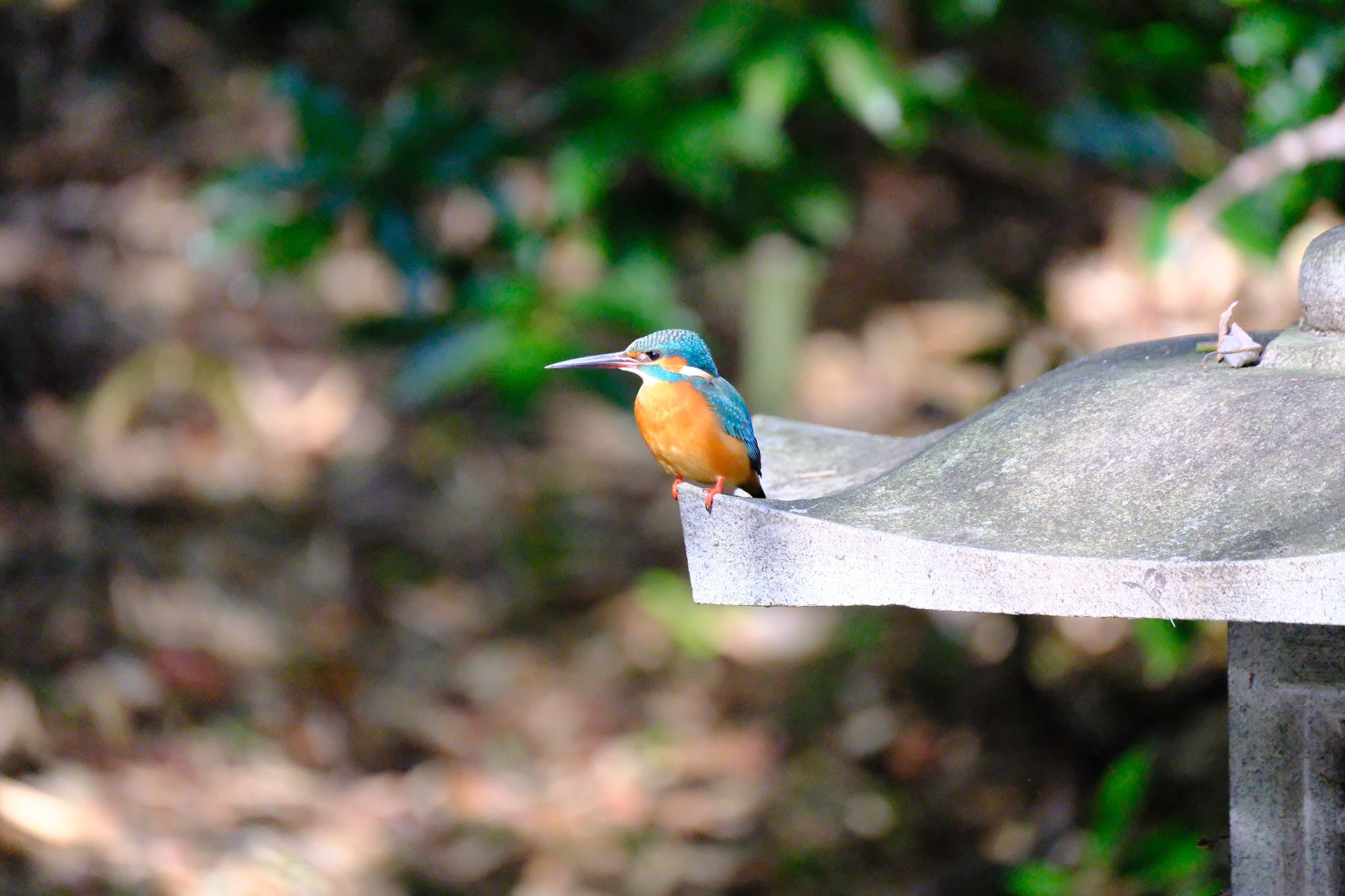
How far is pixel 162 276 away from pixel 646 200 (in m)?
3.32

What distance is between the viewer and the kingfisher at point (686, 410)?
111 centimetres

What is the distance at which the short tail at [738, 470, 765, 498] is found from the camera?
3.98 feet

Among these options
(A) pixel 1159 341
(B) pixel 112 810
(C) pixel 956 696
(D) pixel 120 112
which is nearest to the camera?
(A) pixel 1159 341

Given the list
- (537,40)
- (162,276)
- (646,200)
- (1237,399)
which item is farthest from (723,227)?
(162,276)

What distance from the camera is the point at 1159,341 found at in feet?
4.16

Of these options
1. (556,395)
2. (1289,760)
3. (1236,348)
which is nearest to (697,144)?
(1236,348)

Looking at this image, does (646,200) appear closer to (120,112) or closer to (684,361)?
(684,361)

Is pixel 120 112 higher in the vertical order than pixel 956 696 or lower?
higher

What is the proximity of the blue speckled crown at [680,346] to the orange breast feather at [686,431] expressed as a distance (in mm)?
35

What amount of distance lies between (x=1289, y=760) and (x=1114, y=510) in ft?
1.55

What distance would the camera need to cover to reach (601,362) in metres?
1.11

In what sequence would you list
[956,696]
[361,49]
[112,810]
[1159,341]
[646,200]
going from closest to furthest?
[1159,341] < [646,200] < [112,810] < [956,696] < [361,49]

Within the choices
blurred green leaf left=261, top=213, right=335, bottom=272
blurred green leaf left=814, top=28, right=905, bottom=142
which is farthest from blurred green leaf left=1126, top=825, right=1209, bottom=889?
blurred green leaf left=261, top=213, right=335, bottom=272

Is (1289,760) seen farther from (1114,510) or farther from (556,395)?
(556,395)
